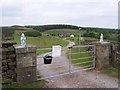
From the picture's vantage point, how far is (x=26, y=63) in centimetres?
645

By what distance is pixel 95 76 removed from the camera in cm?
765

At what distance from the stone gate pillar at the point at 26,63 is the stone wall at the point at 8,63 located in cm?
14

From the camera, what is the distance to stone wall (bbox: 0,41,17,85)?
626 centimetres

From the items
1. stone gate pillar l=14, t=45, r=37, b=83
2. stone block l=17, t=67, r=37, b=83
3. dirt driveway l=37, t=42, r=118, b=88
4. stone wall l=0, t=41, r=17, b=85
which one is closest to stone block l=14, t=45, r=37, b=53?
stone gate pillar l=14, t=45, r=37, b=83

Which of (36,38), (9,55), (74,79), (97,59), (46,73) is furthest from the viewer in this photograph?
(36,38)

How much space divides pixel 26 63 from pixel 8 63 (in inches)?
20.3

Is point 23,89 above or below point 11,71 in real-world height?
below

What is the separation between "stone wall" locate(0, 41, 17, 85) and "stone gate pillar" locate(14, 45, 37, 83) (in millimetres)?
140

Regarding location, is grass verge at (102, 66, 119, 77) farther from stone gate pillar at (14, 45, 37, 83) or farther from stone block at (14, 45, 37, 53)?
stone block at (14, 45, 37, 53)

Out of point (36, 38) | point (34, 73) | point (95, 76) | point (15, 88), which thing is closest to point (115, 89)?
point (95, 76)

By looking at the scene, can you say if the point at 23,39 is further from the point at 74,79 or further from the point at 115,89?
the point at 115,89

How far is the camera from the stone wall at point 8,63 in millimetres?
6258

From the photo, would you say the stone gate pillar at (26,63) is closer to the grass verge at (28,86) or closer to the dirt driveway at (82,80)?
the grass verge at (28,86)

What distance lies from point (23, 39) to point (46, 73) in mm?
1976
